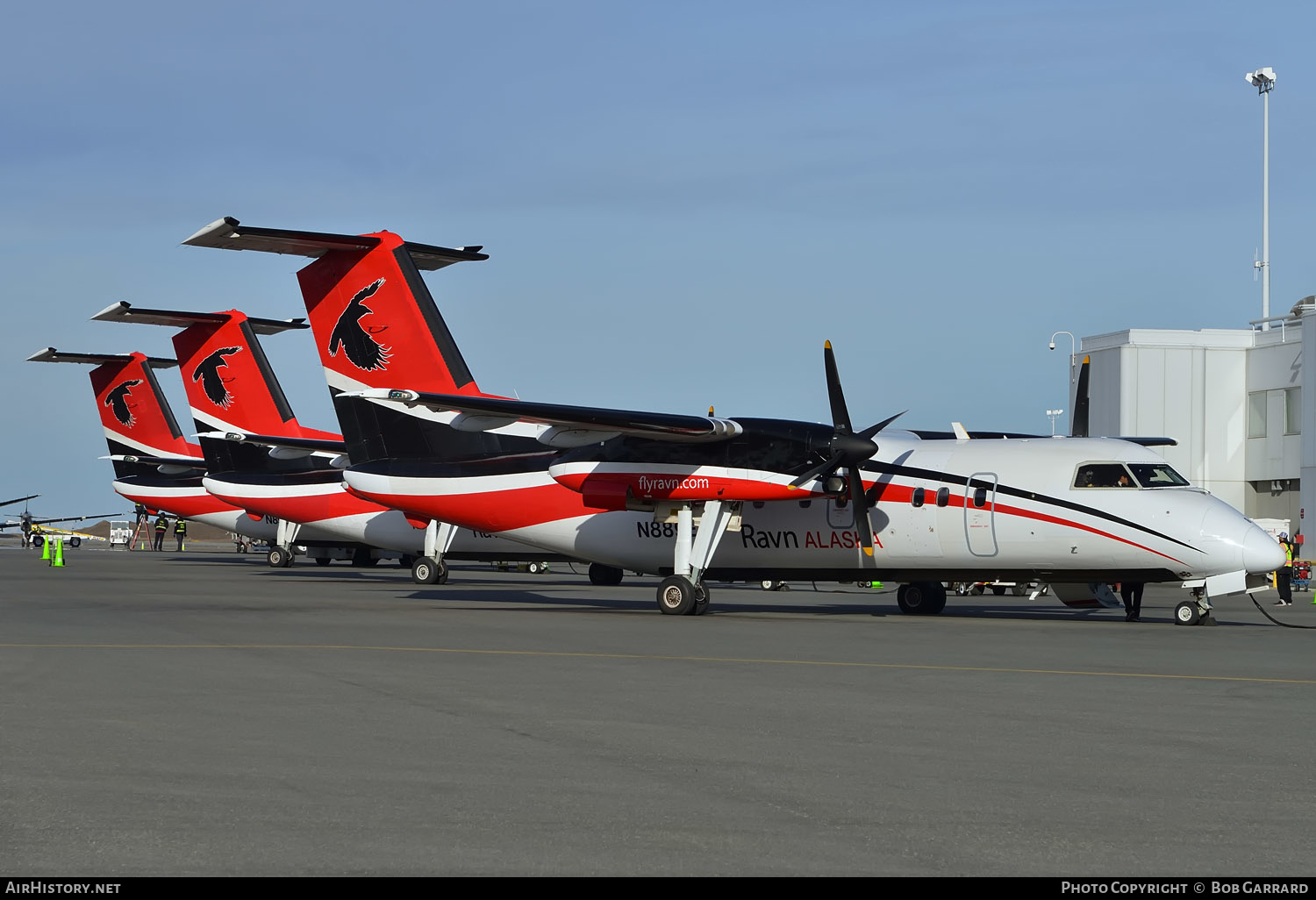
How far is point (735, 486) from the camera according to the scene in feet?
78.8

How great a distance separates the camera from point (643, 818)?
22.4ft

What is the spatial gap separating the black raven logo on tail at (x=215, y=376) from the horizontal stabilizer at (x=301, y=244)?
17.3 m

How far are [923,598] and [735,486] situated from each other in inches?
189

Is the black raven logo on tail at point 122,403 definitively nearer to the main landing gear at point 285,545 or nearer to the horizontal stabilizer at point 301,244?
the main landing gear at point 285,545

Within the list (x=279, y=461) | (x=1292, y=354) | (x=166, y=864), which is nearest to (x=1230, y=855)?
(x=166, y=864)

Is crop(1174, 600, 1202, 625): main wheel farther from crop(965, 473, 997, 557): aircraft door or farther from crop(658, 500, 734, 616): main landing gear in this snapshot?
crop(658, 500, 734, 616): main landing gear

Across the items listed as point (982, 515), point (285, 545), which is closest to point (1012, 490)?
point (982, 515)

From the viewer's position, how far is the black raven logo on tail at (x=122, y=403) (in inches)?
2275

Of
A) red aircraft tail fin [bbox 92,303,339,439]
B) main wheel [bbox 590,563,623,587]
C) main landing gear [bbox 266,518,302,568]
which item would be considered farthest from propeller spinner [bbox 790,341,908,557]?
main landing gear [bbox 266,518,302,568]

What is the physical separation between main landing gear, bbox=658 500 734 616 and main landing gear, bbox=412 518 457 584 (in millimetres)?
13979

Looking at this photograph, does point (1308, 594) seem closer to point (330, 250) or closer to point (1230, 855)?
point (330, 250)

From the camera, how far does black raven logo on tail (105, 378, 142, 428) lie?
5778cm

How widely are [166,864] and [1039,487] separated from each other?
63.0 ft

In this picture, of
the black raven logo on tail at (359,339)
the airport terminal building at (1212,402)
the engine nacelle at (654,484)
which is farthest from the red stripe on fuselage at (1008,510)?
the airport terminal building at (1212,402)
